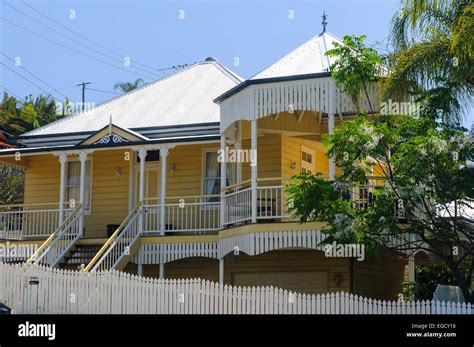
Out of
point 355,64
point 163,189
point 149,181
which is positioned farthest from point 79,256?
point 355,64

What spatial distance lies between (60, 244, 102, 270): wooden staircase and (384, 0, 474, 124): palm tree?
32.7ft

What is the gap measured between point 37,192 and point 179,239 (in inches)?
277

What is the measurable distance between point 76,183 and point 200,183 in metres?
4.60

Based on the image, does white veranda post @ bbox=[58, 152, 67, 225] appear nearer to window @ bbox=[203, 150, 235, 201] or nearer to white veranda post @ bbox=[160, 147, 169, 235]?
white veranda post @ bbox=[160, 147, 169, 235]

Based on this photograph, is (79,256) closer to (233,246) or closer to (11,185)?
(233,246)

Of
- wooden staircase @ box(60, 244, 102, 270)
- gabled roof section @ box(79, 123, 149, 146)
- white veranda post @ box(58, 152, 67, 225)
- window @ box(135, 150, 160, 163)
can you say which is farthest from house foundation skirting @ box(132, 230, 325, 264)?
window @ box(135, 150, 160, 163)

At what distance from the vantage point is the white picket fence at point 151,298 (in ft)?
58.2

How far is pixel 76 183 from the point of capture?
27.4 metres

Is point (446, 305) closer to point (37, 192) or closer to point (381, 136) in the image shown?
point (381, 136)

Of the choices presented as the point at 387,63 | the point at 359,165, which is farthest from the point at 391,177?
the point at 387,63

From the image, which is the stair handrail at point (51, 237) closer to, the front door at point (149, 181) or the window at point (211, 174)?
the front door at point (149, 181)

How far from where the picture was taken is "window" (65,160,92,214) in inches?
1064

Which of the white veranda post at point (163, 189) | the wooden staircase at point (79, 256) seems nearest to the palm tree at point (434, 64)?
the white veranda post at point (163, 189)

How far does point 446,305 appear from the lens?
16.8m
